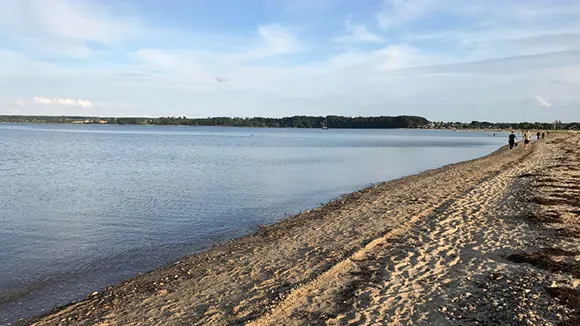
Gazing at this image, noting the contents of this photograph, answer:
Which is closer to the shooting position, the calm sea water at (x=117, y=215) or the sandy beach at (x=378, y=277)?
the sandy beach at (x=378, y=277)

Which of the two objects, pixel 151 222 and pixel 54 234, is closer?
pixel 54 234

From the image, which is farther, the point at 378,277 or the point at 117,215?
the point at 117,215

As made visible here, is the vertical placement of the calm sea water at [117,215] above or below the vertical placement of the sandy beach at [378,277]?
below

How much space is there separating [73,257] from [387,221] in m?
9.01

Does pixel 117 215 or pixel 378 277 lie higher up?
pixel 378 277

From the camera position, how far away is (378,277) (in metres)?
8.18

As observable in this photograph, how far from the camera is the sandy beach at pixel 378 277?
6609 millimetres

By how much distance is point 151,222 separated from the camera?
16172 mm

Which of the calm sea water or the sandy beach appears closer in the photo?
the sandy beach

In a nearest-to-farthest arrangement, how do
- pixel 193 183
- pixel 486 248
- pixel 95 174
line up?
1. pixel 486 248
2. pixel 193 183
3. pixel 95 174

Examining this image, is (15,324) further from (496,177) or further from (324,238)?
(496,177)

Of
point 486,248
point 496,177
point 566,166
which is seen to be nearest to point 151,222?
point 486,248

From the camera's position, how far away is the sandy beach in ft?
21.7

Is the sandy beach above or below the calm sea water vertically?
above
